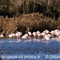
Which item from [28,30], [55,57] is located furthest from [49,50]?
[28,30]

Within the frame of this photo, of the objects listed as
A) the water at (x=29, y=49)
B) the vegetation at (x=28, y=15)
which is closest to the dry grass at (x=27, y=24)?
the vegetation at (x=28, y=15)

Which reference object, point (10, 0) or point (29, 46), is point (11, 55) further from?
point (10, 0)

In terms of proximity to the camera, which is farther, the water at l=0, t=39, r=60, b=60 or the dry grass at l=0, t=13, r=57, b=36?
the dry grass at l=0, t=13, r=57, b=36

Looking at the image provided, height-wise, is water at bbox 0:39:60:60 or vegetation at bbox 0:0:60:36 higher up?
vegetation at bbox 0:0:60:36

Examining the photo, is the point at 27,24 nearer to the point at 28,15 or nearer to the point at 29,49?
the point at 28,15

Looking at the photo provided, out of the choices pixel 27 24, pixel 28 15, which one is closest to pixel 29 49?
pixel 27 24

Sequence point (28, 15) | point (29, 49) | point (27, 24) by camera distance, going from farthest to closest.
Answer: point (28, 15)
point (27, 24)
point (29, 49)

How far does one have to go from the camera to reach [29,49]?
21.0 m

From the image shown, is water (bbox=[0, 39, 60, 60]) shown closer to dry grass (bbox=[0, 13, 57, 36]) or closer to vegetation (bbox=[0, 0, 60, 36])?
dry grass (bbox=[0, 13, 57, 36])

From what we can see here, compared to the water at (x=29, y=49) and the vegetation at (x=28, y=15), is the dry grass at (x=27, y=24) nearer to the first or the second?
the vegetation at (x=28, y=15)

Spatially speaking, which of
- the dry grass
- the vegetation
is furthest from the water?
the vegetation

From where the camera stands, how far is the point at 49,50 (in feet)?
67.2

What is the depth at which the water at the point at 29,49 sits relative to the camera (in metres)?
18.2

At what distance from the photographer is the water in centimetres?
1820
